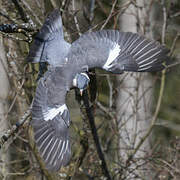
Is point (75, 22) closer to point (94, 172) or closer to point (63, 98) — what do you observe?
point (63, 98)

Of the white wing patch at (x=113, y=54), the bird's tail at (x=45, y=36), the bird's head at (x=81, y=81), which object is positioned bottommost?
the bird's head at (x=81, y=81)

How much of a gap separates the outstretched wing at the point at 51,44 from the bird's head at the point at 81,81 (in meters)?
0.28

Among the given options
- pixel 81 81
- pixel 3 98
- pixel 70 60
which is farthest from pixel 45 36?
pixel 3 98

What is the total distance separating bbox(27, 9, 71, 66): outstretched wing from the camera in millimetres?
3680

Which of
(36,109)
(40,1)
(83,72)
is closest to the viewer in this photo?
(36,109)

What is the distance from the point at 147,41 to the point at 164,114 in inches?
194

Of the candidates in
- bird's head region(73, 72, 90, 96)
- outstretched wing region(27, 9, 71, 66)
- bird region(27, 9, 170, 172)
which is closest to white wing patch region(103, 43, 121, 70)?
bird region(27, 9, 170, 172)

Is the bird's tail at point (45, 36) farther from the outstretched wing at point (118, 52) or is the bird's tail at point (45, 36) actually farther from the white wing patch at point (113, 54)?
the white wing patch at point (113, 54)

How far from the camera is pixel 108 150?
15.8 feet

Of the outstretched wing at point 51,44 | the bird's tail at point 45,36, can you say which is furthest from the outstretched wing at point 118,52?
the bird's tail at point 45,36

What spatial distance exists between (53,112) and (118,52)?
1.06 meters

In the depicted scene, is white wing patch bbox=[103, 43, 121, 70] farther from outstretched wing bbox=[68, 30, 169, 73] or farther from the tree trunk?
the tree trunk

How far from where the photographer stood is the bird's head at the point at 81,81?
11.6 ft

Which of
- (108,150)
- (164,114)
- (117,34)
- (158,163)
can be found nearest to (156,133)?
(164,114)
